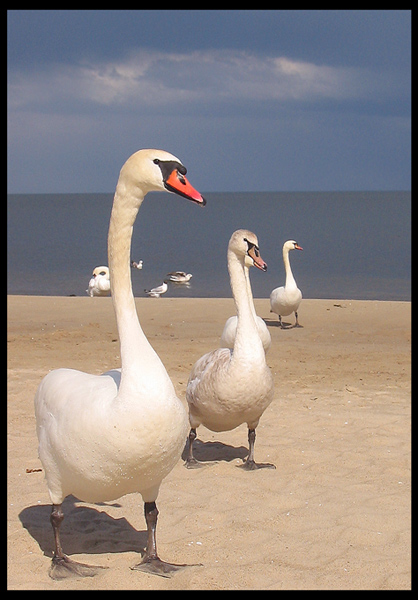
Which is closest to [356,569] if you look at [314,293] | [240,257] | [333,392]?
[240,257]

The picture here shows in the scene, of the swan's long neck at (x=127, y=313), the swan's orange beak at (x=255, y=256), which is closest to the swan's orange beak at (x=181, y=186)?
the swan's long neck at (x=127, y=313)

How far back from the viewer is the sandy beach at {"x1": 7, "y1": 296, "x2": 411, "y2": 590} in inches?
154

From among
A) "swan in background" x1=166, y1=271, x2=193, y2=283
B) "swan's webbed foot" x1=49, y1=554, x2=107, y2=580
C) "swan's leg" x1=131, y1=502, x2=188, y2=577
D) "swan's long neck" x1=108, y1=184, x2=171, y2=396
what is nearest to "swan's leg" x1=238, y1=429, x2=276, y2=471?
"swan's leg" x1=131, y1=502, x2=188, y2=577

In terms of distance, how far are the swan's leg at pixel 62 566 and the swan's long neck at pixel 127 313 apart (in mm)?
936

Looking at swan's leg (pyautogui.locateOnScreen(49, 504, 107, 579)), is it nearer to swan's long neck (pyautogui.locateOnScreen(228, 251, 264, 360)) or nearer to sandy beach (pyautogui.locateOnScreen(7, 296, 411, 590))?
sandy beach (pyautogui.locateOnScreen(7, 296, 411, 590))

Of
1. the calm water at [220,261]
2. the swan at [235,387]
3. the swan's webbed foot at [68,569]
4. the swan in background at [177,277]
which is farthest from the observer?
the calm water at [220,261]

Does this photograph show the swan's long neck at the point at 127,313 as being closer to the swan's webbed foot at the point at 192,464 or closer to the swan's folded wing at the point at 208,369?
the swan's folded wing at the point at 208,369

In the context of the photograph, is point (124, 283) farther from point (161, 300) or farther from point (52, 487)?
point (161, 300)

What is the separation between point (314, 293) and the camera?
27.9 metres

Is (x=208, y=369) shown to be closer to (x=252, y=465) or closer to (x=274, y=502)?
(x=252, y=465)

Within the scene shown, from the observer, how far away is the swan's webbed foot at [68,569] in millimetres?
3826

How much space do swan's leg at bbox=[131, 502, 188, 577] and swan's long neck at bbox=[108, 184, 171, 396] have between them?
850 millimetres

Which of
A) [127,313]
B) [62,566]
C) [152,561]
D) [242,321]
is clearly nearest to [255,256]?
[242,321]

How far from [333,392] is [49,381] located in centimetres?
473
